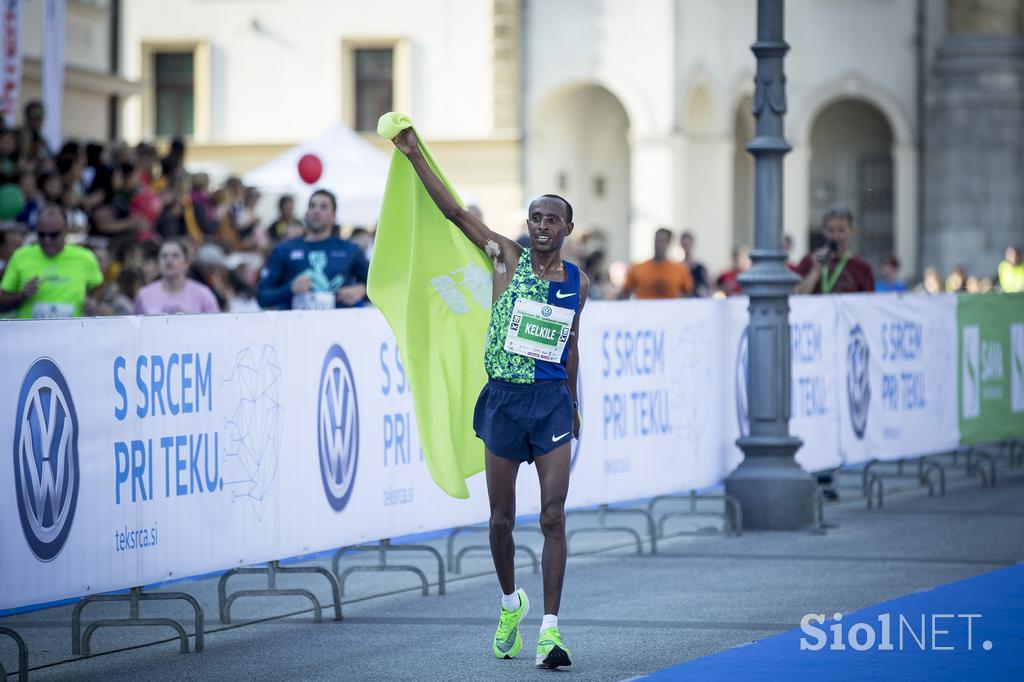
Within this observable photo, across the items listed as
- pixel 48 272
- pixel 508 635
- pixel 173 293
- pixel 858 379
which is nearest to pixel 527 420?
pixel 508 635

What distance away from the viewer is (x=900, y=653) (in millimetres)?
8969

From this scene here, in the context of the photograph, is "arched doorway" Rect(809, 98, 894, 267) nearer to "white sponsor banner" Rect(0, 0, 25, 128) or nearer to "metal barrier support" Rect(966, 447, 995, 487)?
"white sponsor banner" Rect(0, 0, 25, 128)

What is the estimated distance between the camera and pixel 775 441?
14234 mm

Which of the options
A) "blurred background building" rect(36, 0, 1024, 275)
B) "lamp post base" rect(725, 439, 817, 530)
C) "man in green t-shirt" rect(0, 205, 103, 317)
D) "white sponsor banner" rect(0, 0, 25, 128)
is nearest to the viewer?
"lamp post base" rect(725, 439, 817, 530)

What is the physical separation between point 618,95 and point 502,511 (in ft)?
109

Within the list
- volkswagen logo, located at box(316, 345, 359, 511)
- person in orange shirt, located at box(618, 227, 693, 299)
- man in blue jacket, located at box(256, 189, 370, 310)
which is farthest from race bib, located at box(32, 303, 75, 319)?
person in orange shirt, located at box(618, 227, 693, 299)

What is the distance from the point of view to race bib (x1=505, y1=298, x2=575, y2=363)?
357 inches

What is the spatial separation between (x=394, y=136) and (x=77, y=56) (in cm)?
2198

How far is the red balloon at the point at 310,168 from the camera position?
21.0m

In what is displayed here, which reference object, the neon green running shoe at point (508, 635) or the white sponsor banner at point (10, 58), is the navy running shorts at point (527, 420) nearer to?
the neon green running shoe at point (508, 635)

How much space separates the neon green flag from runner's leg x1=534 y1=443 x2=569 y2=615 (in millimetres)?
1076

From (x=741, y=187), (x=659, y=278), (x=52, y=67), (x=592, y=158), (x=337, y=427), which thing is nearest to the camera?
(x=337, y=427)

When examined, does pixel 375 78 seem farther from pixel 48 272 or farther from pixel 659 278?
pixel 48 272

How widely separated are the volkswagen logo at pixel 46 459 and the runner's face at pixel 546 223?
7.23 ft
